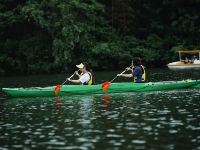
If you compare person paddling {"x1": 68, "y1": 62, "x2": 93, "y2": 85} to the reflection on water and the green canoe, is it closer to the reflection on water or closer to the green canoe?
the green canoe

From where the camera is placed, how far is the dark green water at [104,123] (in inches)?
570

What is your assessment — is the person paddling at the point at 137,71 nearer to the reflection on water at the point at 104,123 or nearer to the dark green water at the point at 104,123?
the dark green water at the point at 104,123

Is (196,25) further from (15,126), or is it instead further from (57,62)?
(15,126)

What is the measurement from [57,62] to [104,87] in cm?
2469

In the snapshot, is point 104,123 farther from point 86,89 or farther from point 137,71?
point 137,71

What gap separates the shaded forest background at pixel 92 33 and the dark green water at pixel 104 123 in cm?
2710

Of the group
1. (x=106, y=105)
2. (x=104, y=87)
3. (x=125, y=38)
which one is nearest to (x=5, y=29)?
(x=125, y=38)

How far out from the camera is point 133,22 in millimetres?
61938

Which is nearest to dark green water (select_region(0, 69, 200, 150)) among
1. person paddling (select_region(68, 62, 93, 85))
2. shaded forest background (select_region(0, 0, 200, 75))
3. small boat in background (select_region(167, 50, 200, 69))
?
person paddling (select_region(68, 62, 93, 85))

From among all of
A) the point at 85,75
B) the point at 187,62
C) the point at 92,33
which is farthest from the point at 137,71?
the point at 187,62

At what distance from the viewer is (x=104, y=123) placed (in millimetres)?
17625

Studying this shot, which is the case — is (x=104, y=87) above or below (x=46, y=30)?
below

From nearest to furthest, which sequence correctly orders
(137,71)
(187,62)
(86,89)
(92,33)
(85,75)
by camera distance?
1. (85,75)
2. (86,89)
3. (137,71)
4. (92,33)
5. (187,62)

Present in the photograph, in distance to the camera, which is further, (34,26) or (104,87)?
(34,26)
